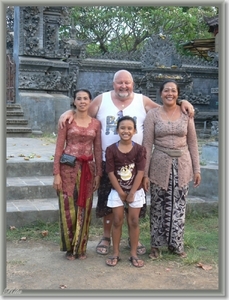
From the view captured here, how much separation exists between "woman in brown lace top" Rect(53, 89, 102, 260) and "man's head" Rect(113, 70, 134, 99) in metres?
0.28

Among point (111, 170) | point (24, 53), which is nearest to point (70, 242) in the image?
point (111, 170)

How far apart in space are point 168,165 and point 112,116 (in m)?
0.70

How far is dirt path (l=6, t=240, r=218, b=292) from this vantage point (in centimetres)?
337

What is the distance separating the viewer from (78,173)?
3799 millimetres

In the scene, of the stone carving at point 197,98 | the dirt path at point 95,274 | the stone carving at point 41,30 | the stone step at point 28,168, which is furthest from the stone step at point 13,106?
the dirt path at point 95,274

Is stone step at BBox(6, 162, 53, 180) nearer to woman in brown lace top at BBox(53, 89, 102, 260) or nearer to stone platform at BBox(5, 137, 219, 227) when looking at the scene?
stone platform at BBox(5, 137, 219, 227)

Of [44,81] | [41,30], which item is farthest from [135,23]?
[44,81]

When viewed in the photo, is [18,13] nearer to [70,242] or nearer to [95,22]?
[70,242]

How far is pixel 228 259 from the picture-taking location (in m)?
3.13

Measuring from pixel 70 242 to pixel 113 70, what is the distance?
921 centimetres

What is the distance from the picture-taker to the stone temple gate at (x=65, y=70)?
34.3ft

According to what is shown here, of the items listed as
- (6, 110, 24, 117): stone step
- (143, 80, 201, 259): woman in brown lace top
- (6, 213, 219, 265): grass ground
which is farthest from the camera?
(6, 110, 24, 117): stone step

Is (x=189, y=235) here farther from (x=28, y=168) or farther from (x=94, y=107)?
(x=28, y=168)

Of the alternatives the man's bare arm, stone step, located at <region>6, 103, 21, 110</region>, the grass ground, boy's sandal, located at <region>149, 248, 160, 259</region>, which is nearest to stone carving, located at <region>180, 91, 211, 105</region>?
stone step, located at <region>6, 103, 21, 110</region>
